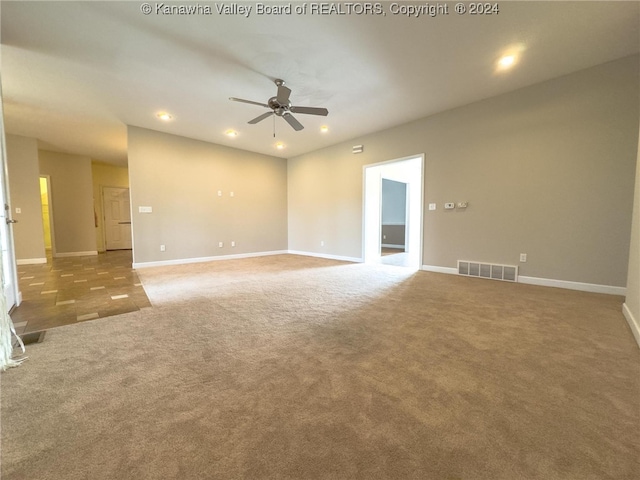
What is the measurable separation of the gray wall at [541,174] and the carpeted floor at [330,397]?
4.07 feet

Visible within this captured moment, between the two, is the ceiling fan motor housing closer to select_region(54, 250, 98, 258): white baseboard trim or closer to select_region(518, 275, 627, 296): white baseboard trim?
select_region(518, 275, 627, 296): white baseboard trim

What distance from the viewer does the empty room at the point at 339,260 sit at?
113 centimetres

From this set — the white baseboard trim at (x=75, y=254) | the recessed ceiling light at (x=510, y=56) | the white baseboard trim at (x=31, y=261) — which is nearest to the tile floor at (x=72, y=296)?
the white baseboard trim at (x=31, y=261)

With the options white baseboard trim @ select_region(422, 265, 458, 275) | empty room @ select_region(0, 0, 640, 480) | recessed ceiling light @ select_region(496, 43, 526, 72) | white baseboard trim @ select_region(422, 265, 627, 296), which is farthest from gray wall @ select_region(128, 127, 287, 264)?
white baseboard trim @ select_region(422, 265, 627, 296)

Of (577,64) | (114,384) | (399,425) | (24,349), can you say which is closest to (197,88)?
(24,349)

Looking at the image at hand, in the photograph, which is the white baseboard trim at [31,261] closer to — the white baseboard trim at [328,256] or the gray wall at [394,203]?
the white baseboard trim at [328,256]

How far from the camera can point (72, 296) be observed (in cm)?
329

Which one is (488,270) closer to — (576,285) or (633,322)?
(576,285)

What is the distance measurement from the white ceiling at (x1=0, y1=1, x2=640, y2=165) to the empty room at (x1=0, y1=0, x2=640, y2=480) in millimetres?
32

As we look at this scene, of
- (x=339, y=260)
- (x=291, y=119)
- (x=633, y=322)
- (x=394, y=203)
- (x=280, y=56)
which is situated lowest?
(x=339, y=260)

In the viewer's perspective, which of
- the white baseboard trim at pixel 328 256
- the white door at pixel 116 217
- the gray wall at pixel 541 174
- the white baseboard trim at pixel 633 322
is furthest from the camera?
the white door at pixel 116 217

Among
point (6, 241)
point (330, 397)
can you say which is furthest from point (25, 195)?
point (330, 397)

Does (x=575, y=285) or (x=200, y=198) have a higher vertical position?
(x=200, y=198)

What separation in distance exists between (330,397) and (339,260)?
16.9ft
